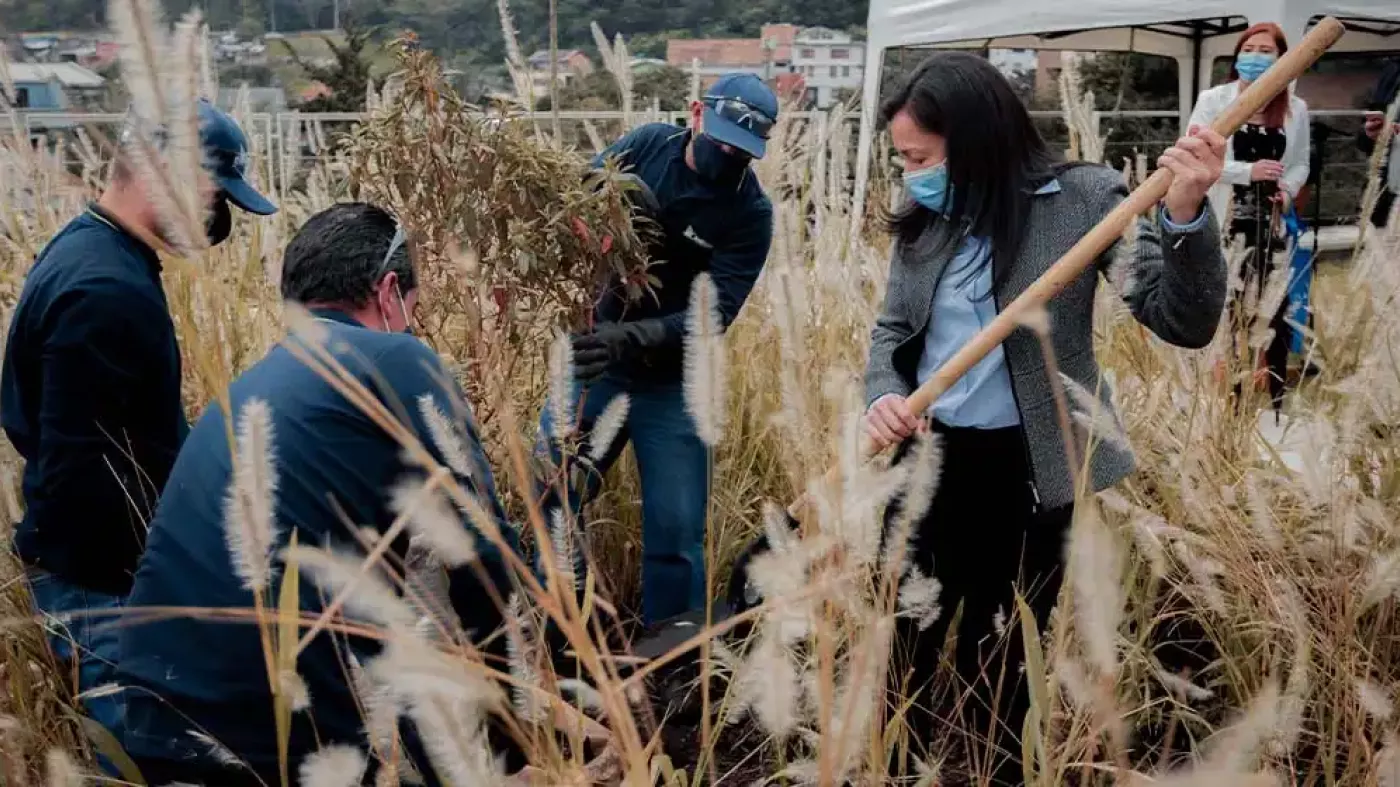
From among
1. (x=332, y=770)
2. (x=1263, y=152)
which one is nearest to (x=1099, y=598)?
(x=332, y=770)

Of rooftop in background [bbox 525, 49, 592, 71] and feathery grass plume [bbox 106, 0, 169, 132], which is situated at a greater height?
rooftop in background [bbox 525, 49, 592, 71]

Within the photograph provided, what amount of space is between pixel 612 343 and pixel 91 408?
1.06 meters

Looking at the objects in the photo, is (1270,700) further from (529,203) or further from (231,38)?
(231,38)

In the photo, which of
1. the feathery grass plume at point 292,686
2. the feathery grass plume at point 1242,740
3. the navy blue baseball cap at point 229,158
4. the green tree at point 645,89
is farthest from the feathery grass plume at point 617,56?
the feathery grass plume at point 1242,740

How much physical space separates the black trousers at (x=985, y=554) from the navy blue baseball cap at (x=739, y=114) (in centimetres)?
109

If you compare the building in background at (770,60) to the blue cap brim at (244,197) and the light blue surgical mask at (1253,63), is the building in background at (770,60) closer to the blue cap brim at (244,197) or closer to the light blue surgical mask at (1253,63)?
the light blue surgical mask at (1253,63)

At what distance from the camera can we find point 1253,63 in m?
4.01

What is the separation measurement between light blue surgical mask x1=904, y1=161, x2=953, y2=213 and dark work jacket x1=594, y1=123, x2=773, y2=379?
2.98 ft

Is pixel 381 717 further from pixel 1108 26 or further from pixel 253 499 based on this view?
pixel 1108 26

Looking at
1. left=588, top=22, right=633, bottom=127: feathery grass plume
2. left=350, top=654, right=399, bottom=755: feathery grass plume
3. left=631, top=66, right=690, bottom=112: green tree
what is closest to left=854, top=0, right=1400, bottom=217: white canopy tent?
left=631, top=66, right=690, bottom=112: green tree

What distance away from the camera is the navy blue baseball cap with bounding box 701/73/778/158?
2932mm

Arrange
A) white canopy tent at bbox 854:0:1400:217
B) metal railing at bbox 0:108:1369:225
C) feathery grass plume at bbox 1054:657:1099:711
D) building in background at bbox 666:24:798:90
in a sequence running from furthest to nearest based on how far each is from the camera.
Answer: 1. white canopy tent at bbox 854:0:1400:217
2. building in background at bbox 666:24:798:90
3. metal railing at bbox 0:108:1369:225
4. feathery grass plume at bbox 1054:657:1099:711

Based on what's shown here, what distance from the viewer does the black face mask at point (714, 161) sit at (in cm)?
297

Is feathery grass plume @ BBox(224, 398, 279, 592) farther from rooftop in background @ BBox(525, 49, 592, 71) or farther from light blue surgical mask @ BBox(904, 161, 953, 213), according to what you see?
rooftop in background @ BBox(525, 49, 592, 71)
